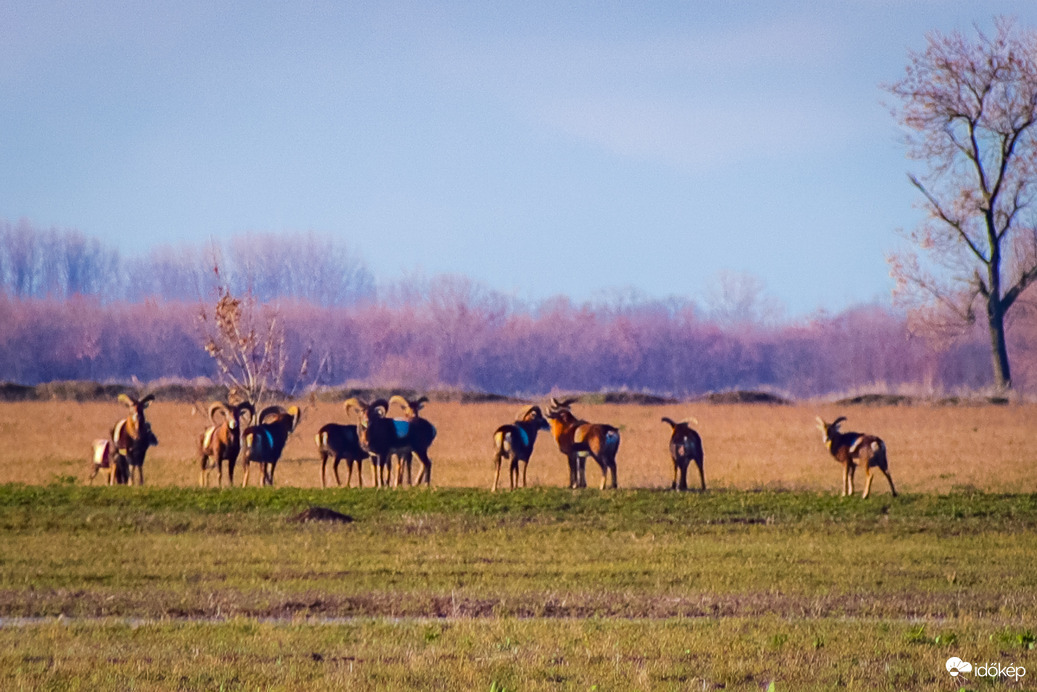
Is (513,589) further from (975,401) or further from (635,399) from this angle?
(635,399)

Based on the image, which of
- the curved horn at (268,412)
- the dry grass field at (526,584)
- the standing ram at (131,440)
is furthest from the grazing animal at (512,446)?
the standing ram at (131,440)

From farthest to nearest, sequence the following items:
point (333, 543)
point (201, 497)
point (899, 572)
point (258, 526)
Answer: point (201, 497), point (258, 526), point (333, 543), point (899, 572)

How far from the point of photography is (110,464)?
26.6 m

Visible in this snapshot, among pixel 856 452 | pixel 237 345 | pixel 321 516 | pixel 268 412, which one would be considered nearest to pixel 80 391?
pixel 237 345

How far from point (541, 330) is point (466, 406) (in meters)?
37.8

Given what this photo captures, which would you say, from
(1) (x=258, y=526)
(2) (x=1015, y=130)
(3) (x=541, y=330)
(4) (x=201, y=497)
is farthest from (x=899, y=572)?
(3) (x=541, y=330)

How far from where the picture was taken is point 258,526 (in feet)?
62.7

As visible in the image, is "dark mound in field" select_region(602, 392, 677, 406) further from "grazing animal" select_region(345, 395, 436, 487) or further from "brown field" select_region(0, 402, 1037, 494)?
"grazing animal" select_region(345, 395, 436, 487)

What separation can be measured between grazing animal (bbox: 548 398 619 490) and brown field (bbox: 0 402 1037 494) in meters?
1.16

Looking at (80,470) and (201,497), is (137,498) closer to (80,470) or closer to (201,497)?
(201,497)

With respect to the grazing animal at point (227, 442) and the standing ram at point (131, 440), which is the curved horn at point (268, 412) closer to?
the grazing animal at point (227, 442)

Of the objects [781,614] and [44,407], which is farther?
[44,407]

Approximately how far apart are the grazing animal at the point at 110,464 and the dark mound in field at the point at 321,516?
6.90 m

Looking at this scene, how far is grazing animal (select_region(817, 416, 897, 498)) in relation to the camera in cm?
2222
